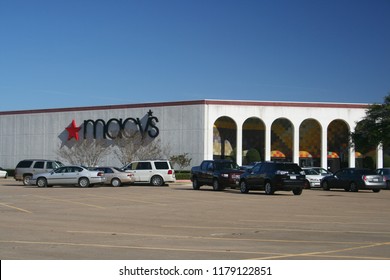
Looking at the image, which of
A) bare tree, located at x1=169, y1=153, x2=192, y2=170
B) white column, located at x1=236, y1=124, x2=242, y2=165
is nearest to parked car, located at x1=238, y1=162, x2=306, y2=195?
bare tree, located at x1=169, y1=153, x2=192, y2=170

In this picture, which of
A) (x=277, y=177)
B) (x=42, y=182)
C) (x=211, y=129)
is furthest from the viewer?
(x=211, y=129)

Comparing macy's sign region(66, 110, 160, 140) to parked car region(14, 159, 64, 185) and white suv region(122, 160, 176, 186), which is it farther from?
white suv region(122, 160, 176, 186)

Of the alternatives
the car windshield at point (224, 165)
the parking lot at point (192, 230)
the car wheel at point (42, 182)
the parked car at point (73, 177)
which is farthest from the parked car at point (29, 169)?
the parking lot at point (192, 230)

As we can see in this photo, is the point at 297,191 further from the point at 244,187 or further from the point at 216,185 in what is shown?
the point at 216,185

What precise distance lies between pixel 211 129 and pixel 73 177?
26548mm

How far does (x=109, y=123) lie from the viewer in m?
69.1

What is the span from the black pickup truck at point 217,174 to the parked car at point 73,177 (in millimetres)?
6216

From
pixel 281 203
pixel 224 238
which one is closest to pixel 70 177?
pixel 281 203

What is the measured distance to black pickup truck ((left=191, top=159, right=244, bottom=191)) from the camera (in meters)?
35.3

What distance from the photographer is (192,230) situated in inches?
616

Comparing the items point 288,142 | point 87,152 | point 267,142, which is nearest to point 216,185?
point 267,142

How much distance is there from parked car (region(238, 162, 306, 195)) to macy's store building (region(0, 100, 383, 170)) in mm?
28718

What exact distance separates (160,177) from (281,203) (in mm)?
17628
